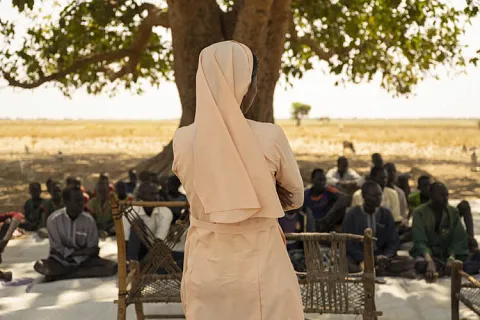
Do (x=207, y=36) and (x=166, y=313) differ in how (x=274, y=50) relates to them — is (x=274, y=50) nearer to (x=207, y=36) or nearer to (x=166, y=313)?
(x=207, y=36)

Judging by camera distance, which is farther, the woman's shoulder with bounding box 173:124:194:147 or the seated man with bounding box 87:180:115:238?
the seated man with bounding box 87:180:115:238

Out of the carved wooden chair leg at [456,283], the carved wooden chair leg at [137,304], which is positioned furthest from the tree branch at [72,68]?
the carved wooden chair leg at [456,283]

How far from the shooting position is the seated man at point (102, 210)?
27.6ft

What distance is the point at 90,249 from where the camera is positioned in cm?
653

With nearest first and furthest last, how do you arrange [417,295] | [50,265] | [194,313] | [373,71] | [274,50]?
[194,313], [417,295], [50,265], [274,50], [373,71]

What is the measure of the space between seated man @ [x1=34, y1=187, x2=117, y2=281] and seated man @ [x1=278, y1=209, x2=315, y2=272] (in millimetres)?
1627

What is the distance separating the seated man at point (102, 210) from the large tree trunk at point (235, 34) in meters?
2.46

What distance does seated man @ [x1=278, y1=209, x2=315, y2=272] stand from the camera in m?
6.35

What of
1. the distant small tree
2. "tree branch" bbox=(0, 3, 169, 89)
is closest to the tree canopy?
"tree branch" bbox=(0, 3, 169, 89)

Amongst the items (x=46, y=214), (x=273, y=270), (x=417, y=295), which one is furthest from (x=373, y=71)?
(x=273, y=270)

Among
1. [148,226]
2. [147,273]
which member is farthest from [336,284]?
[148,226]

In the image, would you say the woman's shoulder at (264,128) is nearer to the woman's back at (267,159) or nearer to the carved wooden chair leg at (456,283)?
the woman's back at (267,159)

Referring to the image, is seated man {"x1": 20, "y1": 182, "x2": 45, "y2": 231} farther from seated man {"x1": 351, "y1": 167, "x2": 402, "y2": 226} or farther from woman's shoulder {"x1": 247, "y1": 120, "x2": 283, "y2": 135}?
woman's shoulder {"x1": 247, "y1": 120, "x2": 283, "y2": 135}

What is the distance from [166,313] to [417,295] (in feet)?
6.80
